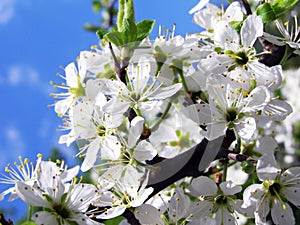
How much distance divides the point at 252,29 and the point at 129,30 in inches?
14.7

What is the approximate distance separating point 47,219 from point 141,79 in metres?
0.50

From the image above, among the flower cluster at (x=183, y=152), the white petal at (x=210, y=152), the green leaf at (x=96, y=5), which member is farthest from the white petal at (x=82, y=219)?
the green leaf at (x=96, y=5)

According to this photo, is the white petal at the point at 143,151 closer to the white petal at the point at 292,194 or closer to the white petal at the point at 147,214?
the white petal at the point at 147,214

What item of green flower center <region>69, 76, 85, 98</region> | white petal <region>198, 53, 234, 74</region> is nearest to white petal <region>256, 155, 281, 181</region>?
white petal <region>198, 53, 234, 74</region>

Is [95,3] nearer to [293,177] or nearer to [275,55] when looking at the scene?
[275,55]

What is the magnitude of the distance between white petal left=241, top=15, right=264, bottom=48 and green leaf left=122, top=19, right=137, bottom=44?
13.1 inches

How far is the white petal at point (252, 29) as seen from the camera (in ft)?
4.91

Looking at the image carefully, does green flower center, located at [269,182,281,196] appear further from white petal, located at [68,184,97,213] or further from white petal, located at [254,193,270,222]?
white petal, located at [68,184,97,213]

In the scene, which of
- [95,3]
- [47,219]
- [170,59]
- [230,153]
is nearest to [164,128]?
[170,59]

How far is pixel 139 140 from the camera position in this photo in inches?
58.1

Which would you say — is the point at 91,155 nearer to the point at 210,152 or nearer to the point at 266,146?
the point at 210,152

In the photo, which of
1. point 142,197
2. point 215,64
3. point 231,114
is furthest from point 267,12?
point 142,197

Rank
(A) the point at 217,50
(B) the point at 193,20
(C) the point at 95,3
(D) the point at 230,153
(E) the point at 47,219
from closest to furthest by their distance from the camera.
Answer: (E) the point at 47,219
(D) the point at 230,153
(A) the point at 217,50
(B) the point at 193,20
(C) the point at 95,3

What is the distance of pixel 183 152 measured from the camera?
1535 millimetres
